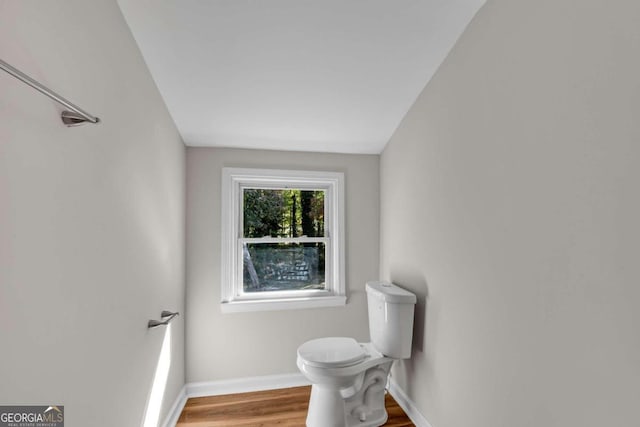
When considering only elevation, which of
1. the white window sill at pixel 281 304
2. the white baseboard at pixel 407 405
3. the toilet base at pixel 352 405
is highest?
the white window sill at pixel 281 304

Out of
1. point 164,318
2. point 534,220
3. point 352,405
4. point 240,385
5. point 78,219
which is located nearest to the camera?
point 78,219

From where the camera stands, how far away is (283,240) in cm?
256

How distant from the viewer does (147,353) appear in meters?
1.51

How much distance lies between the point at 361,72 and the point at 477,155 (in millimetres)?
786

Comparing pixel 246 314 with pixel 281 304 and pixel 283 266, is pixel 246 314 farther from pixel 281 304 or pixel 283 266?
pixel 283 266

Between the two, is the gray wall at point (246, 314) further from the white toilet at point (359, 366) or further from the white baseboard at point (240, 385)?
the white toilet at point (359, 366)

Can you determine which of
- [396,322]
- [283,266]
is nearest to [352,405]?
[396,322]

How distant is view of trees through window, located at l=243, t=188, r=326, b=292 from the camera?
8.29 ft

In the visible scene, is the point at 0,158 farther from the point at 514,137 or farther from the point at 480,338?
the point at 480,338

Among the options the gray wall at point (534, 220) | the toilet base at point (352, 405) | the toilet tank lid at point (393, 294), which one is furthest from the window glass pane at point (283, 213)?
the toilet base at point (352, 405)

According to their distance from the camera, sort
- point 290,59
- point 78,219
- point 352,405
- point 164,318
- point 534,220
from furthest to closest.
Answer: point 352,405 → point 164,318 → point 290,59 → point 534,220 → point 78,219

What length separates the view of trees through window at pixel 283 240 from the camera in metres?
2.53

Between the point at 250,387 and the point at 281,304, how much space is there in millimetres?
651

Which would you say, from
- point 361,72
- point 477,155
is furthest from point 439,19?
point 477,155
